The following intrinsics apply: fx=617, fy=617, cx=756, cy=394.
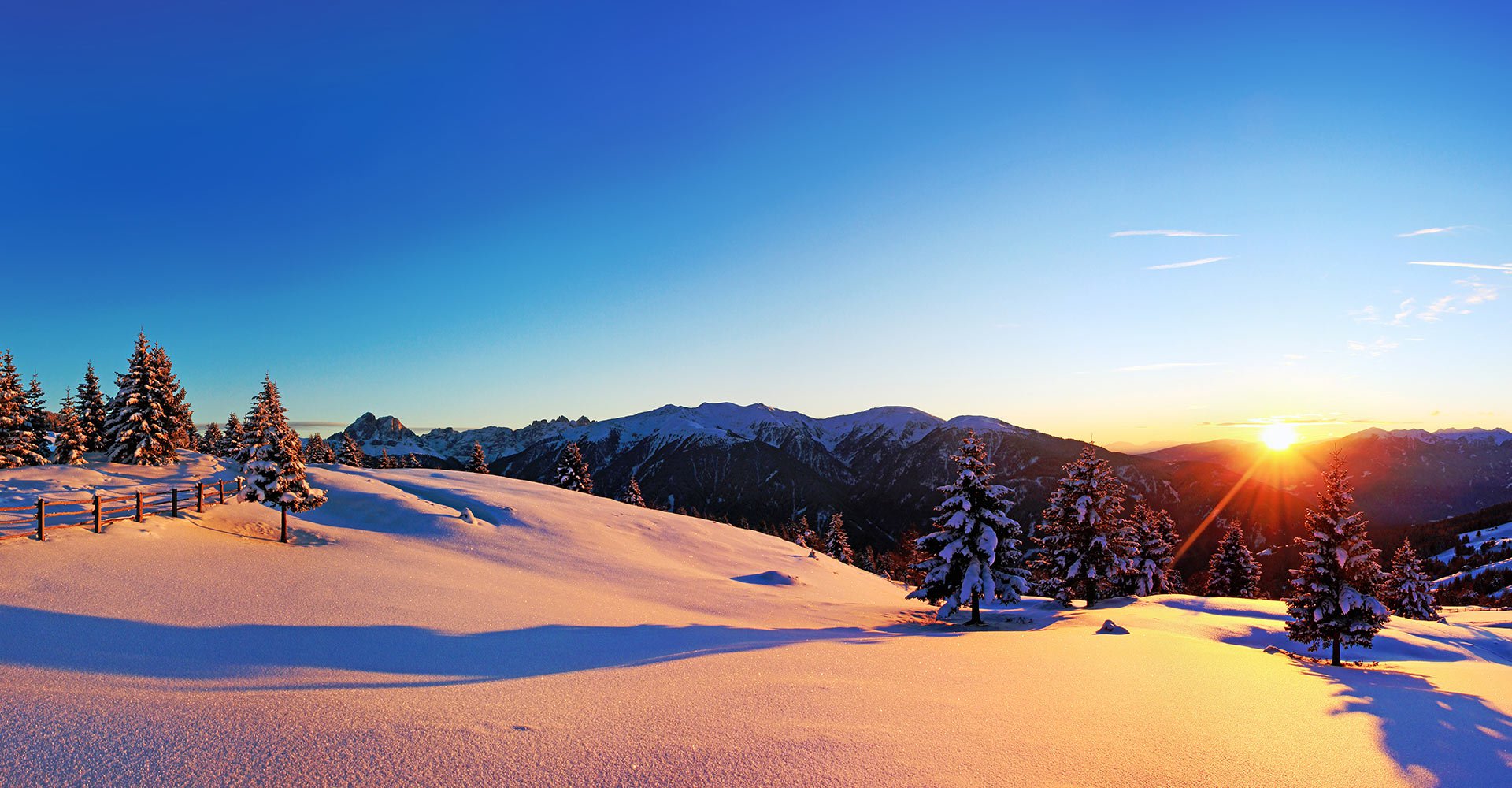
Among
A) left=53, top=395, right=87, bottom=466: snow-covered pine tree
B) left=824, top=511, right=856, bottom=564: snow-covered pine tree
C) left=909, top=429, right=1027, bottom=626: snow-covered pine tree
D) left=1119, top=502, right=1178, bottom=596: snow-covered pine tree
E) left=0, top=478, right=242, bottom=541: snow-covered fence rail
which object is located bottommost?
left=824, top=511, right=856, bottom=564: snow-covered pine tree

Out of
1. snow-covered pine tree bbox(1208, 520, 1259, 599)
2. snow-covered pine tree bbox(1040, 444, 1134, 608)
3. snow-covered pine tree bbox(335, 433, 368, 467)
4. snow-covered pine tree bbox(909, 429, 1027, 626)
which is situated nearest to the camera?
snow-covered pine tree bbox(909, 429, 1027, 626)

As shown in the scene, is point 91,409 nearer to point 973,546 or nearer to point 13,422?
point 13,422

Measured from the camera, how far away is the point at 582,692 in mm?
8250

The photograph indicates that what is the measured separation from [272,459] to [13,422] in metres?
34.4

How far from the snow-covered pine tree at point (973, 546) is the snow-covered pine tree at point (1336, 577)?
975cm

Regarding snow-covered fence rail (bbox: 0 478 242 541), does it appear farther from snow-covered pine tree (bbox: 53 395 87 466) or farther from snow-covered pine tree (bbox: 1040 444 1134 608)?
snow-covered pine tree (bbox: 1040 444 1134 608)

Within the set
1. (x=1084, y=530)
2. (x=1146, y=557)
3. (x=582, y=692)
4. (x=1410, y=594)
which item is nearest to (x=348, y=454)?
(x=1084, y=530)

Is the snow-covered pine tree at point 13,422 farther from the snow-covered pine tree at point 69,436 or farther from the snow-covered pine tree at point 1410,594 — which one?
the snow-covered pine tree at point 1410,594

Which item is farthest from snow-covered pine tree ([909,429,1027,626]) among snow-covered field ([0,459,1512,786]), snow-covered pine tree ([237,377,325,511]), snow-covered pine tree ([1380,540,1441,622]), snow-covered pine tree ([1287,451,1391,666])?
snow-covered pine tree ([1380,540,1441,622])

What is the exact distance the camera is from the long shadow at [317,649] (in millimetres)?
9648

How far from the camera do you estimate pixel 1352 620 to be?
21.6 m

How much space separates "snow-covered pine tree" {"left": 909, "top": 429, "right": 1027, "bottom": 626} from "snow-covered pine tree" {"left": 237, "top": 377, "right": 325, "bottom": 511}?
26.9 metres

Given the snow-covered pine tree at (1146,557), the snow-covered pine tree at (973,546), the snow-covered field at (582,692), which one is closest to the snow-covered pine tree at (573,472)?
the snow-covered field at (582,692)

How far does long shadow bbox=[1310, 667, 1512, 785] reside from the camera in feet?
22.1
